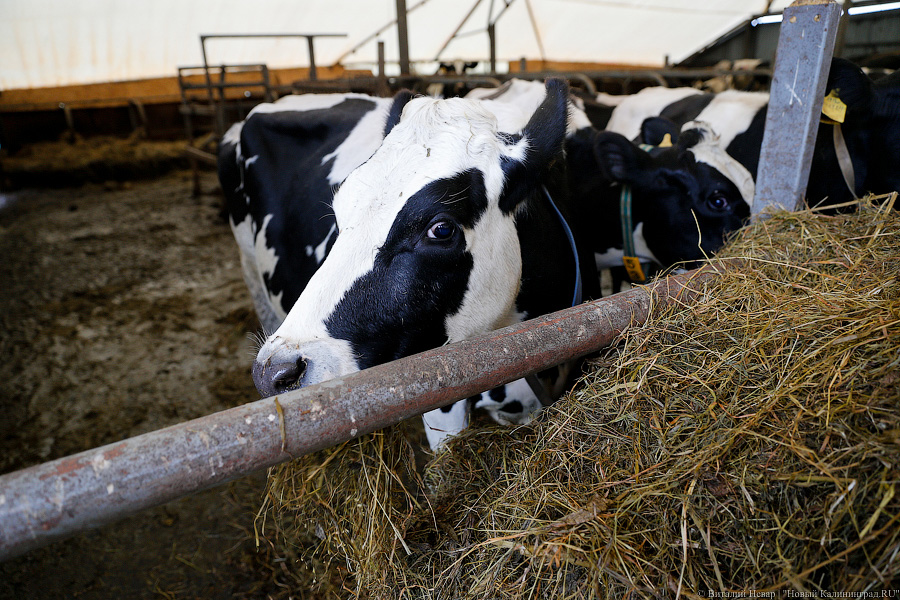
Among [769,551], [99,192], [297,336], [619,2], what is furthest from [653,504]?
[619,2]

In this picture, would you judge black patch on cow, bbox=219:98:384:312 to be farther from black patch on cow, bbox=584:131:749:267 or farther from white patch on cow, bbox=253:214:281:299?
black patch on cow, bbox=584:131:749:267

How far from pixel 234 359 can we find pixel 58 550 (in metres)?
1.98

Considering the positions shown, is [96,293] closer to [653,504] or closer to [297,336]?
[297,336]

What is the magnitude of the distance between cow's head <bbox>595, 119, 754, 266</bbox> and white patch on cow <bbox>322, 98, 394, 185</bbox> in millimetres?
1222

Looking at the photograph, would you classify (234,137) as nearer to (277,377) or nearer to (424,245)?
(424,245)

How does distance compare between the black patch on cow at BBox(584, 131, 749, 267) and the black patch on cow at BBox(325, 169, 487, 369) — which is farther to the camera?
the black patch on cow at BBox(584, 131, 749, 267)

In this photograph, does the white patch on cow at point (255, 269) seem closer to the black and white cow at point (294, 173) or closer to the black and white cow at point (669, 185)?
the black and white cow at point (294, 173)

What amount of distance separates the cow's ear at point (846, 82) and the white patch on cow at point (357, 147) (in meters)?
2.06

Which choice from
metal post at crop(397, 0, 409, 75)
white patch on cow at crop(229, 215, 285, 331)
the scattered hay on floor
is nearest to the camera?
white patch on cow at crop(229, 215, 285, 331)

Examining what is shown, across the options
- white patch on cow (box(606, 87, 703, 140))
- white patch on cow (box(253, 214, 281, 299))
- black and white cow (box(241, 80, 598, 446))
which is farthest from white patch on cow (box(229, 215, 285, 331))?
white patch on cow (box(606, 87, 703, 140))

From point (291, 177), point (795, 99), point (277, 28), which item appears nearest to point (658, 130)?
point (795, 99)

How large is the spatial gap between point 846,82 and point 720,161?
583 mm

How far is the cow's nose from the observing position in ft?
4.33

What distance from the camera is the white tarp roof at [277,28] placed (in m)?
13.3
